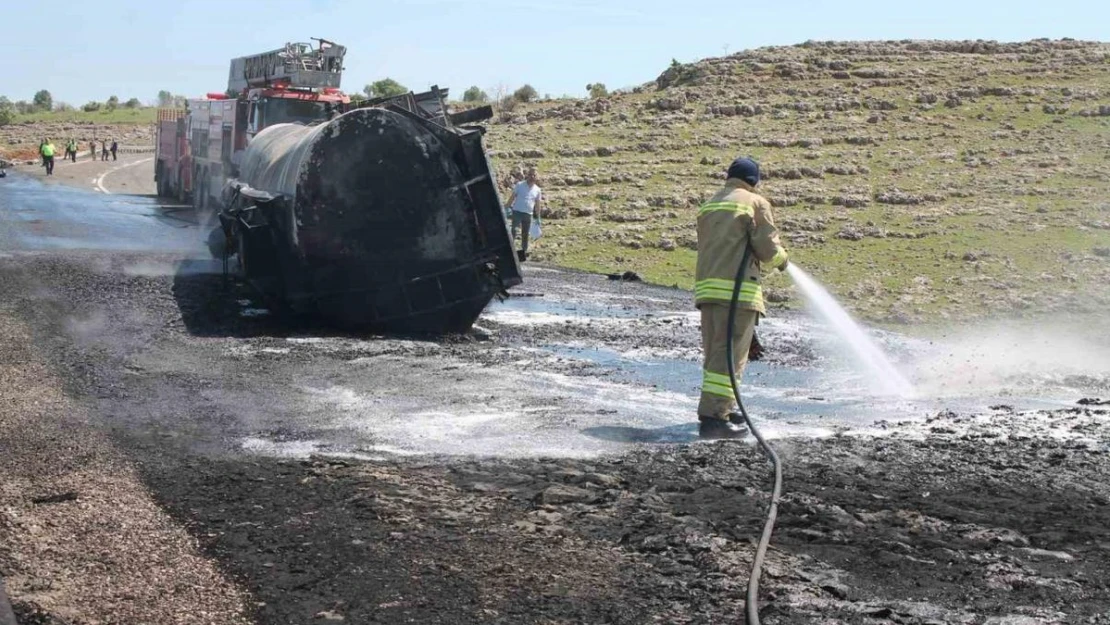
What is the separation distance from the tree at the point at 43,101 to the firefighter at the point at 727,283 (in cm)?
12994

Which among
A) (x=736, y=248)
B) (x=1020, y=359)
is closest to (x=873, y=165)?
(x=1020, y=359)

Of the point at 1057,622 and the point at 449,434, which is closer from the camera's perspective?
the point at 1057,622

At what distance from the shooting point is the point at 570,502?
6.25 m

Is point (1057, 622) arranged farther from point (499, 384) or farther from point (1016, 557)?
point (499, 384)

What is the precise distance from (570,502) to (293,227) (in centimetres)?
633

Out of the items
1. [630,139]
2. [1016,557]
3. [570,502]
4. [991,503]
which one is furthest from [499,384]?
[630,139]

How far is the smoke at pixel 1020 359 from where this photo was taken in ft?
36.0

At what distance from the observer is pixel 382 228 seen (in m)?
12.0

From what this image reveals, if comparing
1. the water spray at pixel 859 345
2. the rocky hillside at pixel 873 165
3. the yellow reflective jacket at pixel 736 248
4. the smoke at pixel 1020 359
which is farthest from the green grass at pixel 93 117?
the yellow reflective jacket at pixel 736 248

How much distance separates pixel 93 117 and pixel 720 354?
106761 millimetres

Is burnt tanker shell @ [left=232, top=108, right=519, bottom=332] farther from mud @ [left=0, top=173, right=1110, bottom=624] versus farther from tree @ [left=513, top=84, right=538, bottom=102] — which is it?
tree @ [left=513, top=84, right=538, bottom=102]

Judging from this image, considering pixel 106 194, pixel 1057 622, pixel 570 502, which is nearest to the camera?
pixel 1057 622

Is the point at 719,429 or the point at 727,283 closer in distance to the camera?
the point at 719,429

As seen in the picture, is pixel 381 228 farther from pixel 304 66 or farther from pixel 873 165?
pixel 873 165
